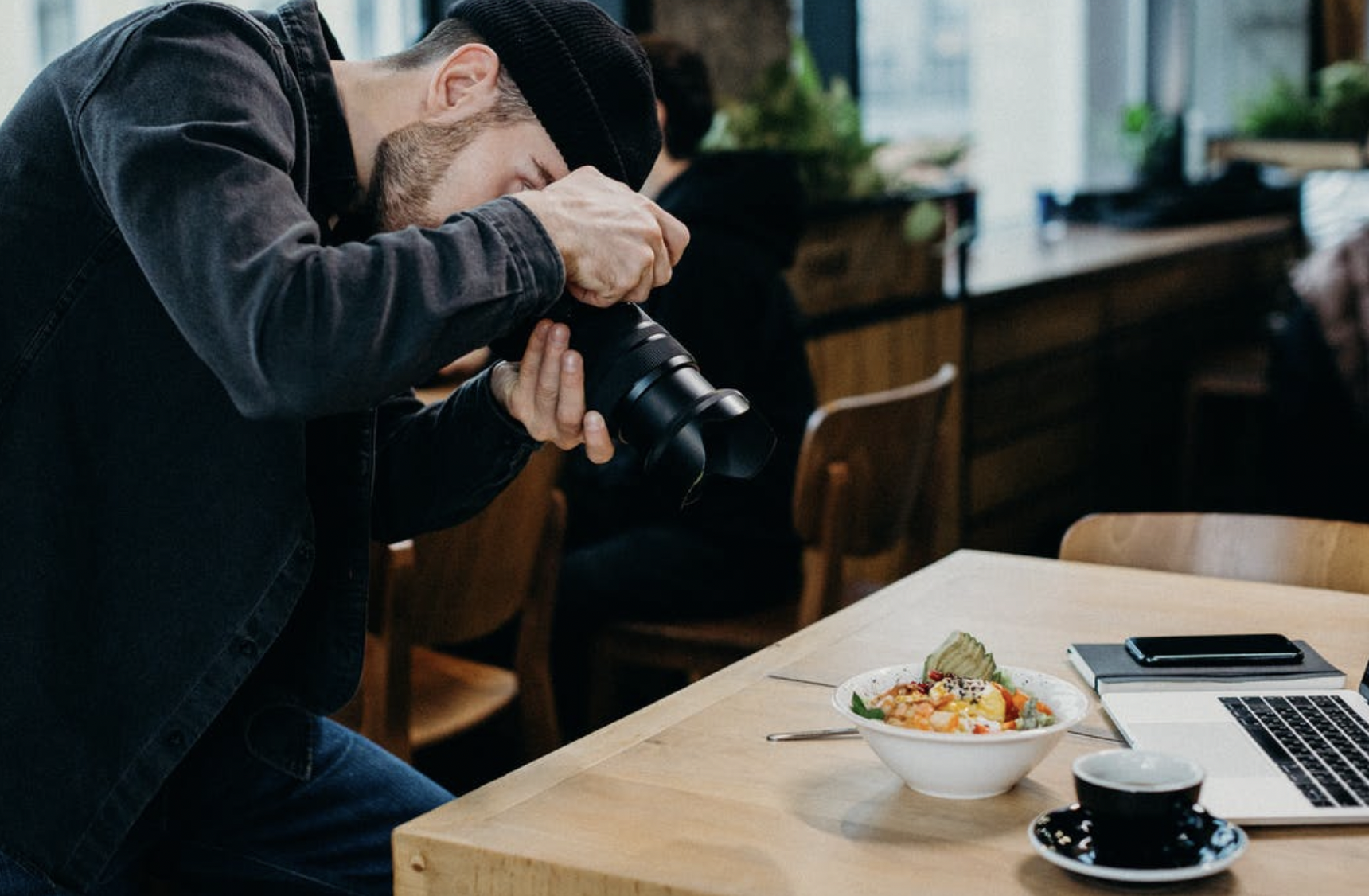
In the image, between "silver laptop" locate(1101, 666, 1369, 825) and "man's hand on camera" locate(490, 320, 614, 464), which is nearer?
"silver laptop" locate(1101, 666, 1369, 825)

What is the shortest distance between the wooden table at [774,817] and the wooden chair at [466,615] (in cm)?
68

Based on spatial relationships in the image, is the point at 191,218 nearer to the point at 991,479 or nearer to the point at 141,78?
the point at 141,78

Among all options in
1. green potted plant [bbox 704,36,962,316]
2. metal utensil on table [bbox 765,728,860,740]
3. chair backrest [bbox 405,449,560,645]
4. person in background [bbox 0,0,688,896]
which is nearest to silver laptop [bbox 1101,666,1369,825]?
metal utensil on table [bbox 765,728,860,740]

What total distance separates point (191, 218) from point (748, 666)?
2.10 feet

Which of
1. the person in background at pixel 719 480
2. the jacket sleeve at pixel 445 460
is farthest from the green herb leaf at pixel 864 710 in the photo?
the person in background at pixel 719 480

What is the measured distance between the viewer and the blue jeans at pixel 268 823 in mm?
1436

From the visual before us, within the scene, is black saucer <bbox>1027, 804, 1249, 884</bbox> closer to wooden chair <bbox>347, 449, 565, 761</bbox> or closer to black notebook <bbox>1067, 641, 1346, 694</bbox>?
black notebook <bbox>1067, 641, 1346, 694</bbox>

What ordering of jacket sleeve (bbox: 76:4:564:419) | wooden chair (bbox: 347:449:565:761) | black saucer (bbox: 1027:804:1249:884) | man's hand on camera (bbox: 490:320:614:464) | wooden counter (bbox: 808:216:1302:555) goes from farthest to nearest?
wooden counter (bbox: 808:216:1302:555)
wooden chair (bbox: 347:449:565:761)
man's hand on camera (bbox: 490:320:614:464)
jacket sleeve (bbox: 76:4:564:419)
black saucer (bbox: 1027:804:1249:884)

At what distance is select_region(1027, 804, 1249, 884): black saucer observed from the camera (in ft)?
3.20

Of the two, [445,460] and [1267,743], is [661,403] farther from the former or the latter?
[1267,743]

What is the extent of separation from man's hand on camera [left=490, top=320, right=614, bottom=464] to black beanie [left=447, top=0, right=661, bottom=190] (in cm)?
15

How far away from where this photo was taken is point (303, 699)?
4.75ft

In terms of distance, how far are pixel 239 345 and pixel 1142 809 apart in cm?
63

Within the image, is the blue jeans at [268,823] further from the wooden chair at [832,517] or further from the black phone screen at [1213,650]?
the wooden chair at [832,517]
